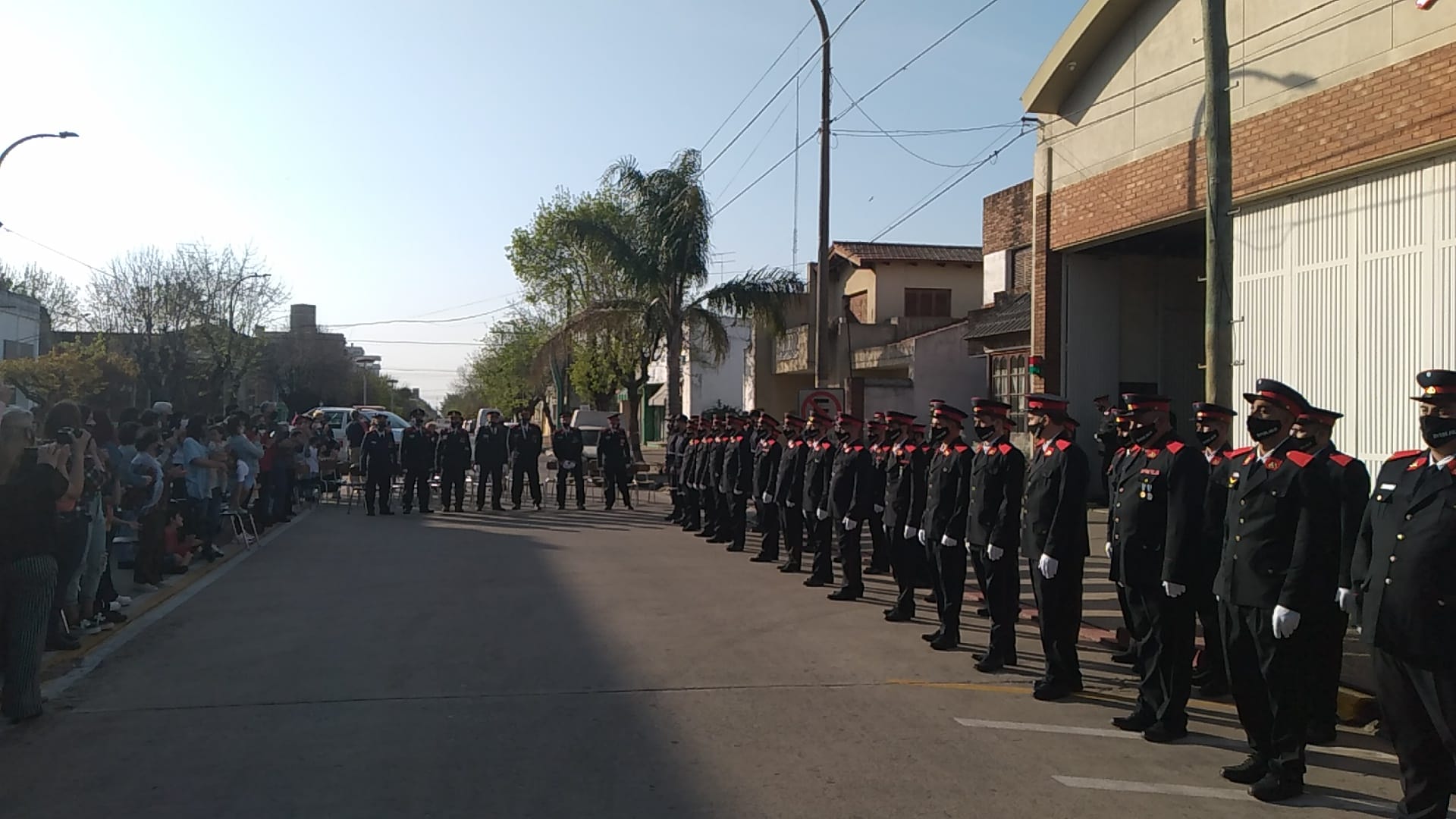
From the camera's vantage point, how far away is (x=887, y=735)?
6.60 m

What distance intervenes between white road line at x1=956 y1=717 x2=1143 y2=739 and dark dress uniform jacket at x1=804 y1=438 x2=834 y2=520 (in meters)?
5.84

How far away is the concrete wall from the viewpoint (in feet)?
35.8

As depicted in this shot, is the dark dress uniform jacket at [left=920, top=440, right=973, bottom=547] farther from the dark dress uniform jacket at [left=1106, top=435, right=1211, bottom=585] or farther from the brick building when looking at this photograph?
the brick building

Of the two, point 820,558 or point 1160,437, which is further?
point 820,558

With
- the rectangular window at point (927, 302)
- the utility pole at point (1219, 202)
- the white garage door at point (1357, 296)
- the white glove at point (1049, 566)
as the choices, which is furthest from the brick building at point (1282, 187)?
the rectangular window at point (927, 302)

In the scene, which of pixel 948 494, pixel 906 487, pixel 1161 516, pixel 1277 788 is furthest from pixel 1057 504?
pixel 906 487

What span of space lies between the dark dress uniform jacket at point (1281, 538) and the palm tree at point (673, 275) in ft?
67.3

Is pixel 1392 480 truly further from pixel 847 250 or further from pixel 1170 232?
pixel 847 250

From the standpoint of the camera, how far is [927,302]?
110ft

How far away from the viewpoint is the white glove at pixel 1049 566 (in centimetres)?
768

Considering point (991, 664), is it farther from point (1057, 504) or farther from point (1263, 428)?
point (1263, 428)

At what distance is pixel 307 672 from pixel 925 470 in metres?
5.64

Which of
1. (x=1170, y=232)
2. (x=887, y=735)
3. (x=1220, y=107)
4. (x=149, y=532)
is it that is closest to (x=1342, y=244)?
(x=1220, y=107)

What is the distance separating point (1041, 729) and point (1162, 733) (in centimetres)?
67
